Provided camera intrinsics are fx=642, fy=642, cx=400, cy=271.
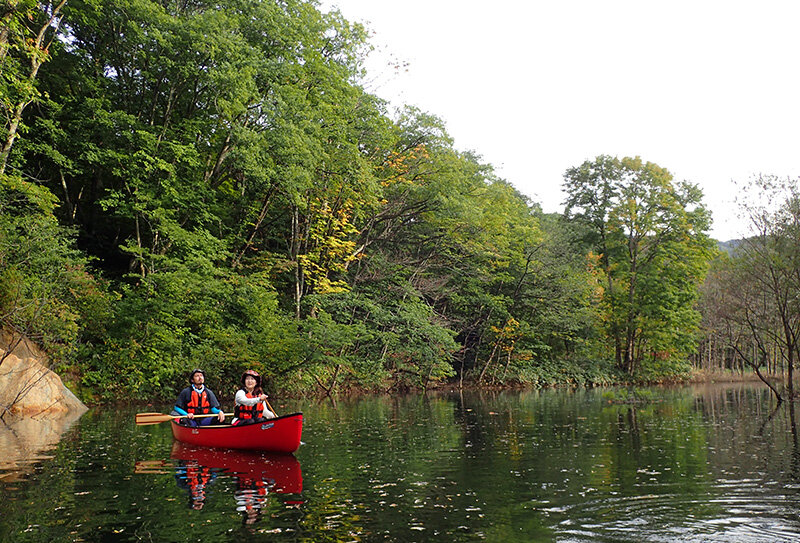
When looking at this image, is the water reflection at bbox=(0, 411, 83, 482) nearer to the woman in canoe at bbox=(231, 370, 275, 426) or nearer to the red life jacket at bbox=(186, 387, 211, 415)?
the red life jacket at bbox=(186, 387, 211, 415)

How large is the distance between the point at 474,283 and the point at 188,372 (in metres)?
19.7

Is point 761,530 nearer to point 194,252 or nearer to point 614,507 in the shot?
point 614,507

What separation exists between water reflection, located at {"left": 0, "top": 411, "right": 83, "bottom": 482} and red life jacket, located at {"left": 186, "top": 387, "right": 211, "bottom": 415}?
259 centimetres

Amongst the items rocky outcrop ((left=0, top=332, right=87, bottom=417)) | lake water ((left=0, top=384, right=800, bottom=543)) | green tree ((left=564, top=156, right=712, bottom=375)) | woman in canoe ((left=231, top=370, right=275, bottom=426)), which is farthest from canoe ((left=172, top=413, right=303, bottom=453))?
green tree ((left=564, top=156, right=712, bottom=375))

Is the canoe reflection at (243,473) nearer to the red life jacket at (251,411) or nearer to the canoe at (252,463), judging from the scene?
the canoe at (252,463)

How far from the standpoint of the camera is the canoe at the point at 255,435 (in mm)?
10703

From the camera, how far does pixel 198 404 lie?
13992mm

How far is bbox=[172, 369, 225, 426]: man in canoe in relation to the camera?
13555 millimetres

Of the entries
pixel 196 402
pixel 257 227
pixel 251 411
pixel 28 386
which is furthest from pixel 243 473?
pixel 257 227

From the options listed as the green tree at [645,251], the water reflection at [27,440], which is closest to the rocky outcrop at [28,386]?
the water reflection at [27,440]

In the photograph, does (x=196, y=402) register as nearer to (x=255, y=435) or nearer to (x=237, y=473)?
(x=255, y=435)

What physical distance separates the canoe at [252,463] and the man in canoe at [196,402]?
77cm

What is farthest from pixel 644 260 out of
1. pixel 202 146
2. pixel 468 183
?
pixel 202 146

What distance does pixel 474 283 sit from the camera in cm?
3841
